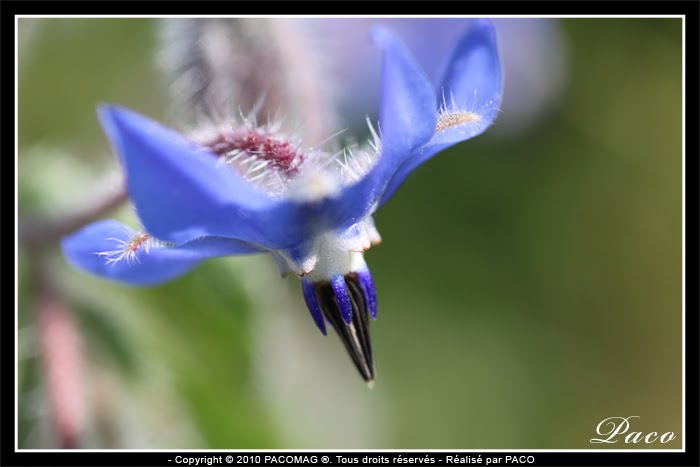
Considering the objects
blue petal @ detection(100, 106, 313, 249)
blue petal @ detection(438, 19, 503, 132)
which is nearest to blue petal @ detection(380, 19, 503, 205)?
blue petal @ detection(438, 19, 503, 132)

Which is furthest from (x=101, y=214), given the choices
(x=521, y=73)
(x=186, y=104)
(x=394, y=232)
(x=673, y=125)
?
(x=673, y=125)

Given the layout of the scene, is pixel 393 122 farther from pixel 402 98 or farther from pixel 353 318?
pixel 353 318

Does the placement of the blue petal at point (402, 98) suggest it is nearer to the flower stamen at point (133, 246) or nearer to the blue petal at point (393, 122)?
the blue petal at point (393, 122)

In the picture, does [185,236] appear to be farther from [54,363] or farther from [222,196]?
[54,363]

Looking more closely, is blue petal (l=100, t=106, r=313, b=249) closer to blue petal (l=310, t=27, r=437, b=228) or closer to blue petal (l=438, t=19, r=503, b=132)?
blue petal (l=310, t=27, r=437, b=228)

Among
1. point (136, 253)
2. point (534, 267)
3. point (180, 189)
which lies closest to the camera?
point (180, 189)

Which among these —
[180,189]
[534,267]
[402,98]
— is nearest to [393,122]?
[402,98]

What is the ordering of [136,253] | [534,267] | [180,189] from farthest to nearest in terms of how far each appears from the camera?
[534,267] → [136,253] → [180,189]

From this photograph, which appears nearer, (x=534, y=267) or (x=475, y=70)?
(x=475, y=70)

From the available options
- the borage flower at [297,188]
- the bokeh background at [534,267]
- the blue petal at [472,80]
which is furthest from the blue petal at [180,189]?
the bokeh background at [534,267]
